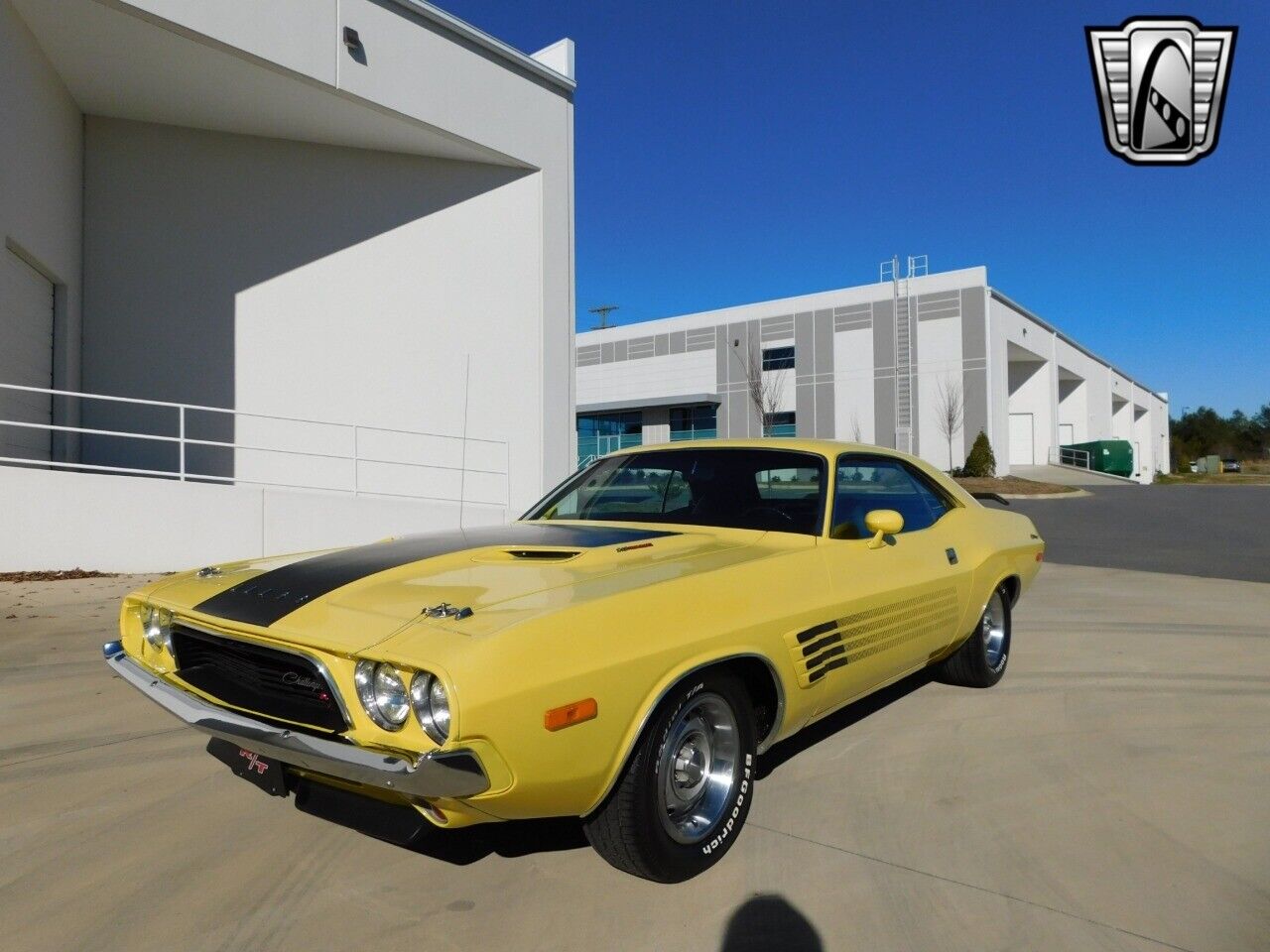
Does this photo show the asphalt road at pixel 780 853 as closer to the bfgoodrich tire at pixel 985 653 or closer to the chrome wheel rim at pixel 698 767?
the chrome wheel rim at pixel 698 767

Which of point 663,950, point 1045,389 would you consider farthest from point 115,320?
point 1045,389

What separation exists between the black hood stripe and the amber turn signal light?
0.88m

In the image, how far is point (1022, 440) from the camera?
4094cm

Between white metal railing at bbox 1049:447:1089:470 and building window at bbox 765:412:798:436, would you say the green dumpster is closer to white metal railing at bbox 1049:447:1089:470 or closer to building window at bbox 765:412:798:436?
white metal railing at bbox 1049:447:1089:470

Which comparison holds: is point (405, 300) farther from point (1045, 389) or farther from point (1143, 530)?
point (1045, 389)

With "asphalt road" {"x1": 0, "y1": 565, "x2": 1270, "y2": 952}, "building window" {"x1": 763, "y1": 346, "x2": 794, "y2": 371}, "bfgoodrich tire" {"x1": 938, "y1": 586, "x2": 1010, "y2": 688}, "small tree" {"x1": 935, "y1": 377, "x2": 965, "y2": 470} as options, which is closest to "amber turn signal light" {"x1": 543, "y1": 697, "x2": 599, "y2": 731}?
"asphalt road" {"x1": 0, "y1": 565, "x2": 1270, "y2": 952}

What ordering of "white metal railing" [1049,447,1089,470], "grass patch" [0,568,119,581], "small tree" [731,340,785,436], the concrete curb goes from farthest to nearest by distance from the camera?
"white metal railing" [1049,447,1089,470]
"small tree" [731,340,785,436]
the concrete curb
"grass patch" [0,568,119,581]

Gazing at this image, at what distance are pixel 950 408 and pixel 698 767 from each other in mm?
35202

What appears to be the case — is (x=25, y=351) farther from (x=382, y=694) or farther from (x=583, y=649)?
(x=583, y=649)

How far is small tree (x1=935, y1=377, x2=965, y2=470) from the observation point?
35469 mm

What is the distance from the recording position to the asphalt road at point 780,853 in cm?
232

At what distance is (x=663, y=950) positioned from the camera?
222cm

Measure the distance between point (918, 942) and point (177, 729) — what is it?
11.0ft

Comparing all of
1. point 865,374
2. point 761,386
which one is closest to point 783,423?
point 761,386
